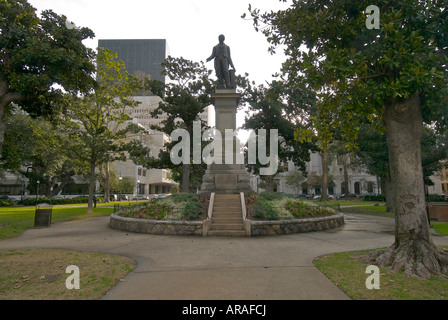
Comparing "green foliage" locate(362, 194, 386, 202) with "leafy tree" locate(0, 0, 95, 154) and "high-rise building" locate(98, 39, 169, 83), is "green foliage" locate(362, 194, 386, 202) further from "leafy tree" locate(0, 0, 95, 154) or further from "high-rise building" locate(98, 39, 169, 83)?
"high-rise building" locate(98, 39, 169, 83)

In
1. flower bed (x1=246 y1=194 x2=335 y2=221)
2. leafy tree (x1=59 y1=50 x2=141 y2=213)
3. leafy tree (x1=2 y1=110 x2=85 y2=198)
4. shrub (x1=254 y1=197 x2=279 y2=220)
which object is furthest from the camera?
leafy tree (x1=59 y1=50 x2=141 y2=213)

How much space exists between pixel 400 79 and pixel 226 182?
10924 mm

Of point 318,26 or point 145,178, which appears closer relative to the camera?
point 318,26

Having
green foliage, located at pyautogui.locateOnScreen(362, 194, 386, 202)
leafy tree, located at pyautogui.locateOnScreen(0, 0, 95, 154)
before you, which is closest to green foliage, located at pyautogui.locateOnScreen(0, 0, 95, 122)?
leafy tree, located at pyautogui.locateOnScreen(0, 0, 95, 154)

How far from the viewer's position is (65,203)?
43.2 metres

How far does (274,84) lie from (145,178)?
68952 millimetres

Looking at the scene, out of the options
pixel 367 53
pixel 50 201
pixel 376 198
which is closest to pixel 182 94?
pixel 367 53

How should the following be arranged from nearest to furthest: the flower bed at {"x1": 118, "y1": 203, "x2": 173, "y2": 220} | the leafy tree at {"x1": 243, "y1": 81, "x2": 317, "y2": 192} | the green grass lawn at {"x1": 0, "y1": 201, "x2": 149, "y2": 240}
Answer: the flower bed at {"x1": 118, "y1": 203, "x2": 173, "y2": 220} → the green grass lawn at {"x1": 0, "y1": 201, "x2": 149, "y2": 240} → the leafy tree at {"x1": 243, "y1": 81, "x2": 317, "y2": 192}

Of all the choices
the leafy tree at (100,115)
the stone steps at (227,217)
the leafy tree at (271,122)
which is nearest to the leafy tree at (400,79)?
the stone steps at (227,217)

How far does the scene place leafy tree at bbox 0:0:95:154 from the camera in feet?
40.1

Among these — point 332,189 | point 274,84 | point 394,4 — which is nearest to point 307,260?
point 274,84

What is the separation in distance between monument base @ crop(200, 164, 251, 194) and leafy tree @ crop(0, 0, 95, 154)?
8382 mm

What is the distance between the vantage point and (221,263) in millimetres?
6438

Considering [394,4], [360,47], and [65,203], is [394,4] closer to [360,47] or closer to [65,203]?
[360,47]
